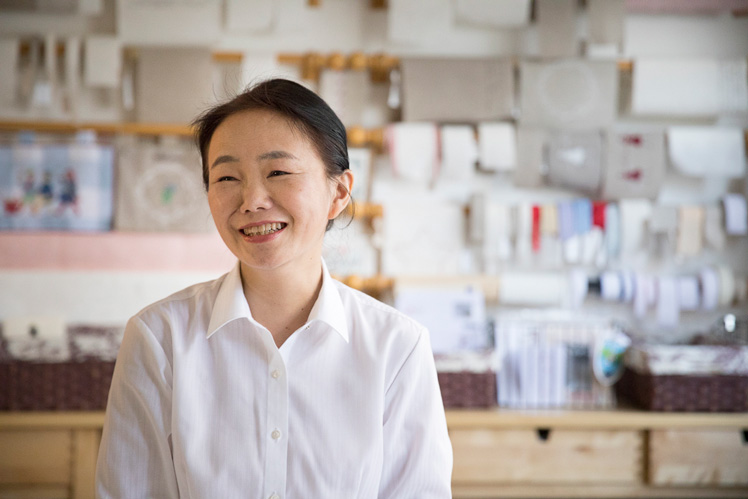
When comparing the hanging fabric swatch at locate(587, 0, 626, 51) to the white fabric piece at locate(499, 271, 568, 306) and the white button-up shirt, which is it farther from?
the white button-up shirt

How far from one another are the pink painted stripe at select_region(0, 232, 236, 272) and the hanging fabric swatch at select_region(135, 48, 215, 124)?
46 cm

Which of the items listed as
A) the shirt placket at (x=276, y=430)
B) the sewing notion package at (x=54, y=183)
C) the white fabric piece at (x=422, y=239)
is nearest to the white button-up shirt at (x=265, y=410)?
the shirt placket at (x=276, y=430)

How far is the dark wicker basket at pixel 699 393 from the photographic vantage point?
6.77ft

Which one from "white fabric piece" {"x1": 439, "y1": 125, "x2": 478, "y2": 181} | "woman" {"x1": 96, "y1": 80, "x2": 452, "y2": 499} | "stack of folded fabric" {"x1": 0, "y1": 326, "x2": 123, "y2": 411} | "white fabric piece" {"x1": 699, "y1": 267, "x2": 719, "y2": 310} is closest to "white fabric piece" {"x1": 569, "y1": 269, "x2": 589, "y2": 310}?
"white fabric piece" {"x1": 699, "y1": 267, "x2": 719, "y2": 310}

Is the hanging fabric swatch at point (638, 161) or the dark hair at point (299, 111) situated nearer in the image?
the dark hair at point (299, 111)

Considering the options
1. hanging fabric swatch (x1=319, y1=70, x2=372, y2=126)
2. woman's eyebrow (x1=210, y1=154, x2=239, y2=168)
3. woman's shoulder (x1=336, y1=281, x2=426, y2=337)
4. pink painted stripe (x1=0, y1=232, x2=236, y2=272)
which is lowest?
pink painted stripe (x1=0, y1=232, x2=236, y2=272)

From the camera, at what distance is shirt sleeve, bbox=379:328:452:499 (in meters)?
1.01

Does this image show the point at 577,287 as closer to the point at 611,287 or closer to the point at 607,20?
the point at 611,287

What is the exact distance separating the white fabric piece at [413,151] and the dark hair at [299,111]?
51.7 inches

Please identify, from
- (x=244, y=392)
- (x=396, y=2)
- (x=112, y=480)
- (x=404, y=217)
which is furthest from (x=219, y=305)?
(x=396, y=2)

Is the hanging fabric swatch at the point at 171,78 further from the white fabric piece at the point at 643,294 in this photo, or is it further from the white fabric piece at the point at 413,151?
the white fabric piece at the point at 643,294

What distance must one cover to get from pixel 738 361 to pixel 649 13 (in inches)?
53.8

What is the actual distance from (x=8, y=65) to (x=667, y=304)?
255cm

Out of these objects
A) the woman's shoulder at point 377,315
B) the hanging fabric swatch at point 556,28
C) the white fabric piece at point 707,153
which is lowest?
the woman's shoulder at point 377,315
